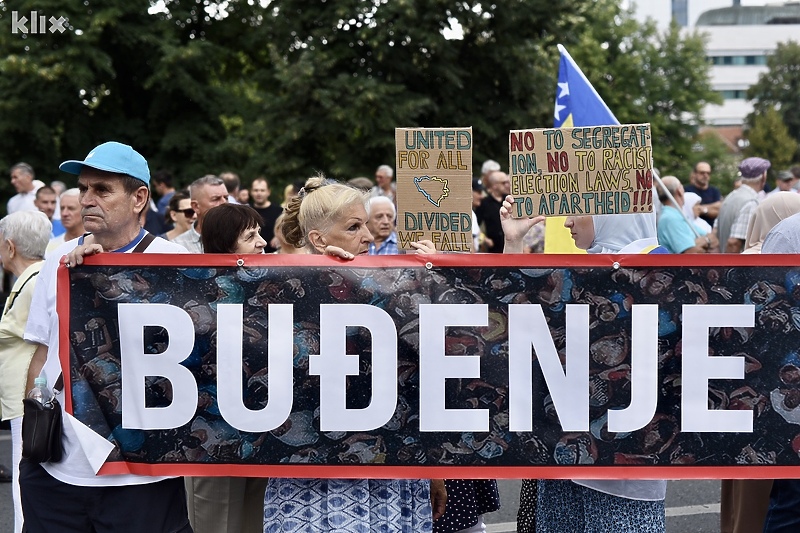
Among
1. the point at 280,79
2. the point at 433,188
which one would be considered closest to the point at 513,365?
the point at 433,188

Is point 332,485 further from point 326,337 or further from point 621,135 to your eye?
point 621,135

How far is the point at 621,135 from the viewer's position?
3.76 meters

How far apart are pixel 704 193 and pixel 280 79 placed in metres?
9.77

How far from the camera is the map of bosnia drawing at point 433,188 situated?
405 centimetres

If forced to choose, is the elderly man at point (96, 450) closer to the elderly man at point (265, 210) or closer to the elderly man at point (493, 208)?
the elderly man at point (265, 210)

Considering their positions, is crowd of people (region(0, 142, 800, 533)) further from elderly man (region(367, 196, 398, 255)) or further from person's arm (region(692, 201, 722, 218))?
person's arm (region(692, 201, 722, 218))

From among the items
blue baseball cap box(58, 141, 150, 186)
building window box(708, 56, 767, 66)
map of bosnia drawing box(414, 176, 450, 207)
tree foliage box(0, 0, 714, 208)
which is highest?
building window box(708, 56, 767, 66)

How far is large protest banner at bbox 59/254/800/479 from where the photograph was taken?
3596 mm

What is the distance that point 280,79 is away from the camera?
21438 mm

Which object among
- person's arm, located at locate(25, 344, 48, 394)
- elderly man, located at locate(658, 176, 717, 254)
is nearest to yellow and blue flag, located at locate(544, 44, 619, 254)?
elderly man, located at locate(658, 176, 717, 254)

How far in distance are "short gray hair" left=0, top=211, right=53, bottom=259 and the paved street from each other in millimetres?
1718

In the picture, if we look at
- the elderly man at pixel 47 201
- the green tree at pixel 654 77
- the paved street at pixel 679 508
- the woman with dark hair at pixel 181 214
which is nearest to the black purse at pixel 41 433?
the paved street at pixel 679 508

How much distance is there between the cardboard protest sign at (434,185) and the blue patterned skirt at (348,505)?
3.07 feet

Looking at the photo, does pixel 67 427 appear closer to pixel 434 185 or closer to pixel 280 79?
pixel 434 185
